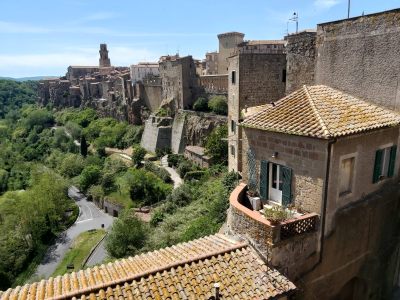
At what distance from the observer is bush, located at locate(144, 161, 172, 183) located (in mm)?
41094

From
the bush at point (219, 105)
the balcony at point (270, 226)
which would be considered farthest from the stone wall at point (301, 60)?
the bush at point (219, 105)

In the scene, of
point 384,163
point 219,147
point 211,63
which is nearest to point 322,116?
point 384,163

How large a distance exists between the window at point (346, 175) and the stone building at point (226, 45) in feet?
187

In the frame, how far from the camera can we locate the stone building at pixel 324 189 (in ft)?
24.7

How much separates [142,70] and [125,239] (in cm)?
6546

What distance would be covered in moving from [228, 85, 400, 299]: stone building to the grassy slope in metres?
25.1

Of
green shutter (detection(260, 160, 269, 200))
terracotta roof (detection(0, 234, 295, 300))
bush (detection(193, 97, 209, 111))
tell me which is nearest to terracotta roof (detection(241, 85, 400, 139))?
green shutter (detection(260, 160, 269, 200))

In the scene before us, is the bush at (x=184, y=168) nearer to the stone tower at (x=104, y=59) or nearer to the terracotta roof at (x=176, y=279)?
the terracotta roof at (x=176, y=279)

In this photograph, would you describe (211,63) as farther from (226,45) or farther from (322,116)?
(322,116)

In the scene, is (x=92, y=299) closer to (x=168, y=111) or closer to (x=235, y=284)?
(x=235, y=284)

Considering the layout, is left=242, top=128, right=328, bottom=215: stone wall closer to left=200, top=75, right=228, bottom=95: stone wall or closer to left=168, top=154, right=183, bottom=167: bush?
left=168, top=154, right=183, bottom=167: bush

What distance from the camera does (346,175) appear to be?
322 inches

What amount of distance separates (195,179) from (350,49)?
92.7 ft

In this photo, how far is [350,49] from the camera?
10.9 m
